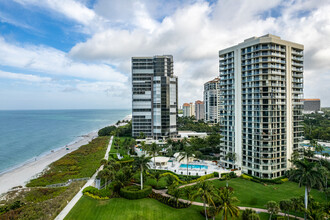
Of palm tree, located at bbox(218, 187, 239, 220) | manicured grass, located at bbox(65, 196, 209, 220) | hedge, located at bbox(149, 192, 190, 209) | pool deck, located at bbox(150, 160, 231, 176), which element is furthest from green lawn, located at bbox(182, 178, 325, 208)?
palm tree, located at bbox(218, 187, 239, 220)

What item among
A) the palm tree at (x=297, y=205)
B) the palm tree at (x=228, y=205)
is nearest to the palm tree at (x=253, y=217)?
the palm tree at (x=228, y=205)

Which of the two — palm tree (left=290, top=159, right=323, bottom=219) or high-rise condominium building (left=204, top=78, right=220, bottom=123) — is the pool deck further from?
high-rise condominium building (left=204, top=78, right=220, bottom=123)

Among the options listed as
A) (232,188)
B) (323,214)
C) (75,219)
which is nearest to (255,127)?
(232,188)

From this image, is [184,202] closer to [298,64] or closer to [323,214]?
[323,214]

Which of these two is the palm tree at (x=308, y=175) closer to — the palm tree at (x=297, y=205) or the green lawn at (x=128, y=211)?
the palm tree at (x=297, y=205)

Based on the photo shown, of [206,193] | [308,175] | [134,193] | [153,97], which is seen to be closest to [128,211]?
[134,193]

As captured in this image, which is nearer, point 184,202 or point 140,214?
point 140,214

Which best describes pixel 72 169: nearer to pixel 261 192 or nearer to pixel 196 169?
pixel 196 169
